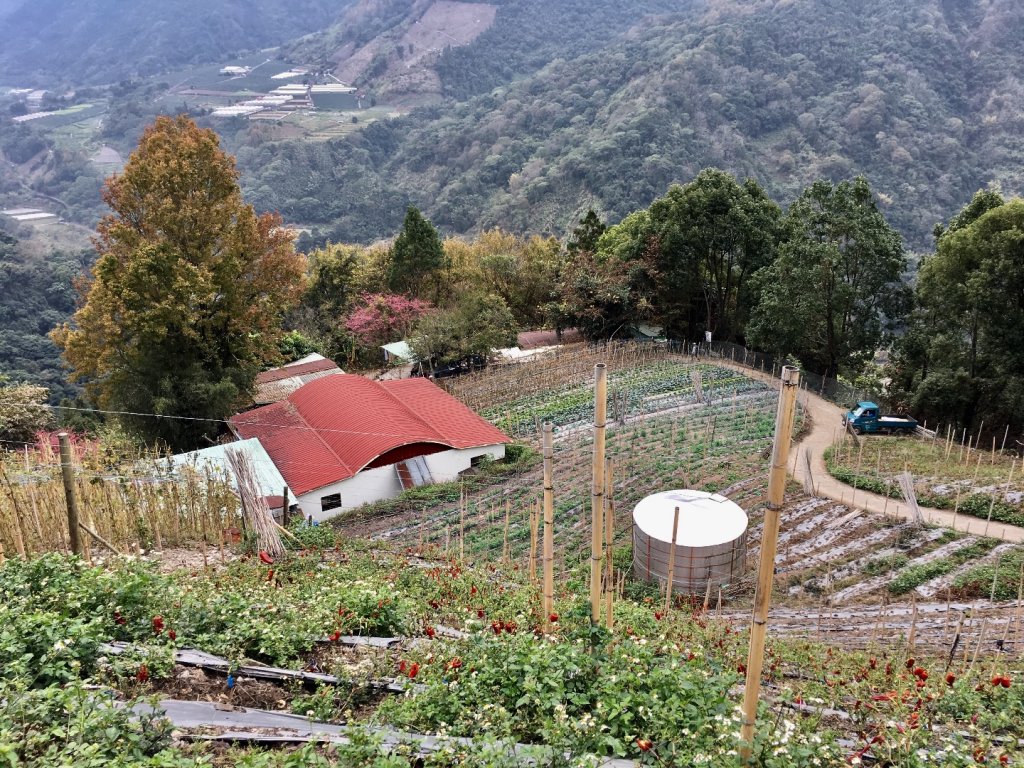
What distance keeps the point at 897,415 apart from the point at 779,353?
448 centimetres

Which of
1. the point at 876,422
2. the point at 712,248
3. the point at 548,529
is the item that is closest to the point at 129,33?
the point at 712,248

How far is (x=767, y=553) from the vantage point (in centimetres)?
381

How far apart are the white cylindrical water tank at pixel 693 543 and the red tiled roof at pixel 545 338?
1819 cm

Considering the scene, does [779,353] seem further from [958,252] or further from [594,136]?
[594,136]

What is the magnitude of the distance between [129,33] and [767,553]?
197162mm

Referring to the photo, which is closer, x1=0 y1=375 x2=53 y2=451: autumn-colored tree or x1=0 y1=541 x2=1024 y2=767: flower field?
x1=0 y1=541 x2=1024 y2=767: flower field

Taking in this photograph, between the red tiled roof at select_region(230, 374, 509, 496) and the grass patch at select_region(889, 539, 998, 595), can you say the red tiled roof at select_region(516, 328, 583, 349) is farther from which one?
the grass patch at select_region(889, 539, 998, 595)

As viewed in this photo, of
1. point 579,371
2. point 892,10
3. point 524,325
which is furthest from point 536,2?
point 579,371

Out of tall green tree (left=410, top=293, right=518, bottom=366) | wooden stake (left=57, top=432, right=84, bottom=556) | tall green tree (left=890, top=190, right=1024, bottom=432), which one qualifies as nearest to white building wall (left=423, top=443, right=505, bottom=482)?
tall green tree (left=410, top=293, right=518, bottom=366)

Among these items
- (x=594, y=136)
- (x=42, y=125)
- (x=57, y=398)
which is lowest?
(x=57, y=398)

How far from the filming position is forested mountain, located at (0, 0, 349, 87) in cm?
15150

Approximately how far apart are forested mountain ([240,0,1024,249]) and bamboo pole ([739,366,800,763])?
5380 cm

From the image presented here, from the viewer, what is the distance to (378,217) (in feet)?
245

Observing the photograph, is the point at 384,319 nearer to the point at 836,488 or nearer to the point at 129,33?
the point at 836,488
